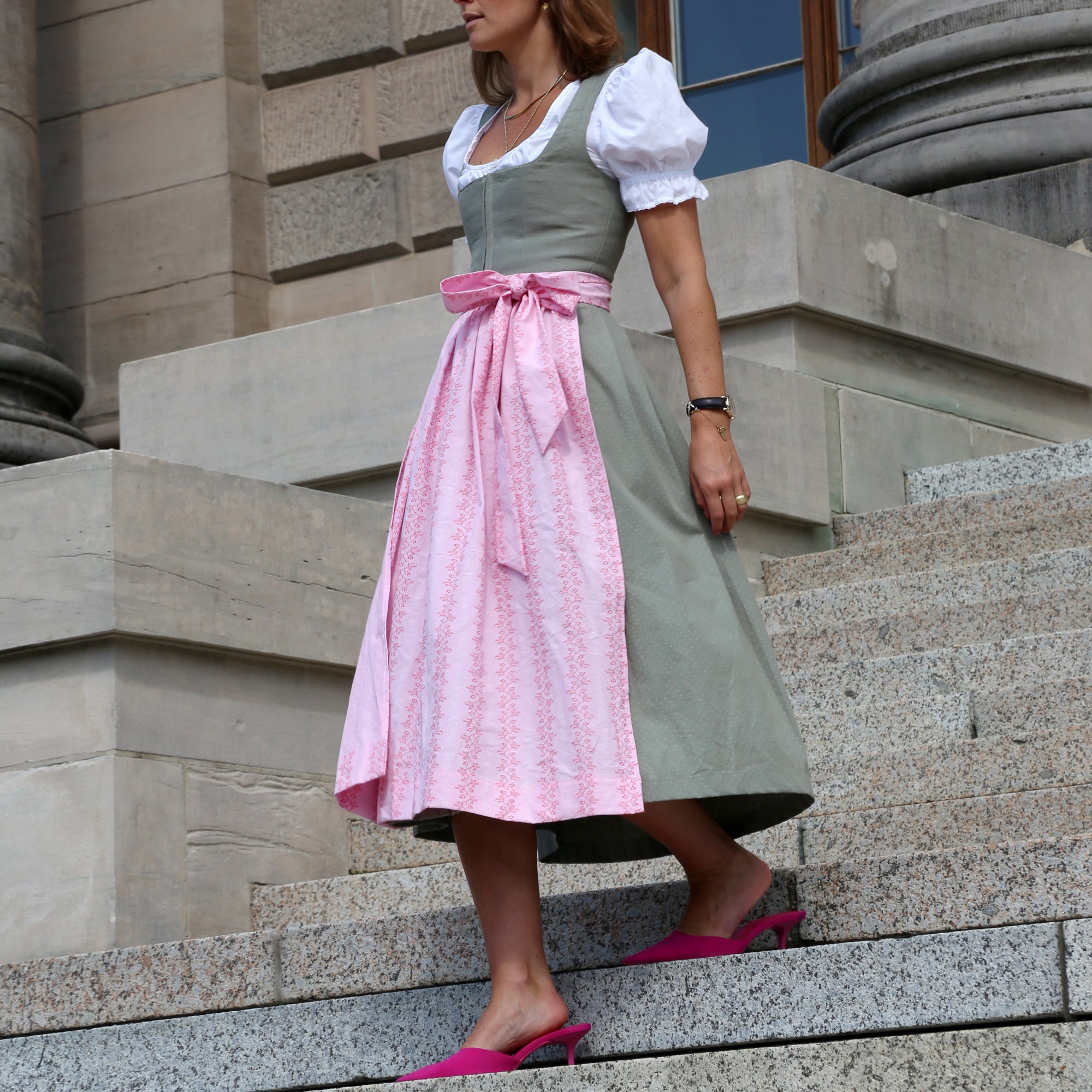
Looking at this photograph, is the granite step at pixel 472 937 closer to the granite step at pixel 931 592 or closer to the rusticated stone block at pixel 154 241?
the granite step at pixel 931 592

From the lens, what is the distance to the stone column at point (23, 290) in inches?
349

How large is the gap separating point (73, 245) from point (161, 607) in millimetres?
6919

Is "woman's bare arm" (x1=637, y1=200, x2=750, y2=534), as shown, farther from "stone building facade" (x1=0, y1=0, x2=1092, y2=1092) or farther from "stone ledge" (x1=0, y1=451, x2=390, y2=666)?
"stone ledge" (x1=0, y1=451, x2=390, y2=666)

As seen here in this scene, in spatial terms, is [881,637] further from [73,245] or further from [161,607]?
[73,245]

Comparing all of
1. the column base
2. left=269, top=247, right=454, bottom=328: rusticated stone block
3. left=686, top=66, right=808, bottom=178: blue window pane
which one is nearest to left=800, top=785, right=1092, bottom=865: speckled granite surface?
the column base

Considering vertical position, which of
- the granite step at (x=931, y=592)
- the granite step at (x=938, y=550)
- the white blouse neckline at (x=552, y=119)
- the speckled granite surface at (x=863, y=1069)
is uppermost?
the white blouse neckline at (x=552, y=119)

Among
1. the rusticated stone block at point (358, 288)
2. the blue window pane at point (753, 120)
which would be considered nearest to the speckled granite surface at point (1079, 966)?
the rusticated stone block at point (358, 288)

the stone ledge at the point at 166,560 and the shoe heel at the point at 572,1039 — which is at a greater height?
the stone ledge at the point at 166,560

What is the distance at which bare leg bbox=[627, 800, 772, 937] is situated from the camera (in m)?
3.32

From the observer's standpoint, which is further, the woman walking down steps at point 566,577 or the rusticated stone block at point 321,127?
the rusticated stone block at point 321,127

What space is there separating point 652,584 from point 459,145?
2.87 feet

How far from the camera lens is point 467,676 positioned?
317cm

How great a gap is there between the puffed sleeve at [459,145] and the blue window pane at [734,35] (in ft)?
24.1

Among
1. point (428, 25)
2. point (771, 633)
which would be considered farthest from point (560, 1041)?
point (428, 25)
